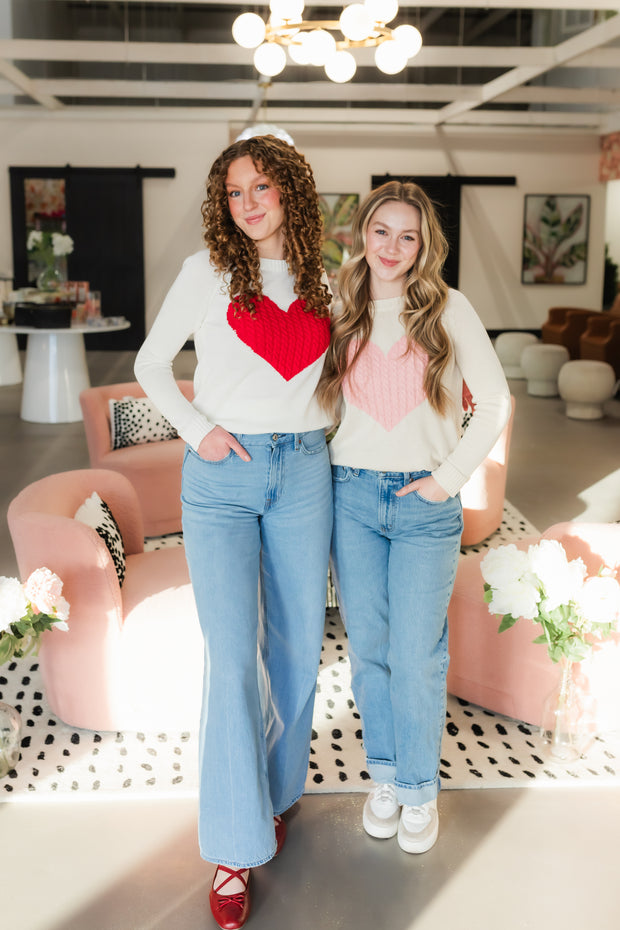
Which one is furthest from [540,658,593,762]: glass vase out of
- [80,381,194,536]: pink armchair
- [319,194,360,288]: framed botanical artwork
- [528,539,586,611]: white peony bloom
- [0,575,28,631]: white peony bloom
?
[319,194,360,288]: framed botanical artwork

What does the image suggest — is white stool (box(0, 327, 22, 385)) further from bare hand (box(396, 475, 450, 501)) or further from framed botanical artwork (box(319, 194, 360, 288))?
bare hand (box(396, 475, 450, 501))

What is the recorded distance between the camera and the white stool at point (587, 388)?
9109mm

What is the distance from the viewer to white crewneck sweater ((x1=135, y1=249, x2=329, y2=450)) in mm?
2031

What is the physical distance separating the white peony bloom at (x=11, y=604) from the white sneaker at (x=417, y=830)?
1.21 m

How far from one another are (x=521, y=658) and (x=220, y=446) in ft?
4.91

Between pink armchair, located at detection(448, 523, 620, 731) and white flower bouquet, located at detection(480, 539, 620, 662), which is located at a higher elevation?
white flower bouquet, located at detection(480, 539, 620, 662)

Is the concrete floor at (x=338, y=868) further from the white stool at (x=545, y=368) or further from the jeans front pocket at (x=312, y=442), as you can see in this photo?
the white stool at (x=545, y=368)

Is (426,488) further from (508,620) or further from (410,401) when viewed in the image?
(508,620)

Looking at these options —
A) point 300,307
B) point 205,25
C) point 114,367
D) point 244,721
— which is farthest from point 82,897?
point 205,25

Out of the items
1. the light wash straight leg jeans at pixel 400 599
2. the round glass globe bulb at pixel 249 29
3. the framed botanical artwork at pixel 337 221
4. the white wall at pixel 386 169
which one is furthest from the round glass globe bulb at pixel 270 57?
the framed botanical artwork at pixel 337 221

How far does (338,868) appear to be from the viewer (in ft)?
7.58

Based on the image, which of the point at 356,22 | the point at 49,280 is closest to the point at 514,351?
the point at 49,280

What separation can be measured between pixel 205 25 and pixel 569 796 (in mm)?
14356

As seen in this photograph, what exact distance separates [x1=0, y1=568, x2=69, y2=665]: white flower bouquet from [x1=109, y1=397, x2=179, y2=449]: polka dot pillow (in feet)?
9.01
